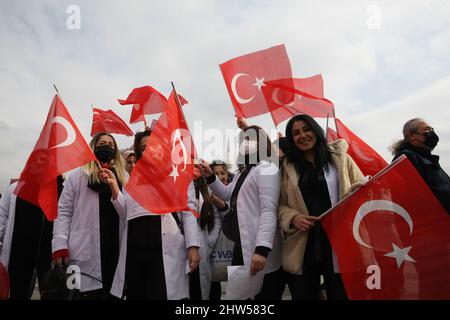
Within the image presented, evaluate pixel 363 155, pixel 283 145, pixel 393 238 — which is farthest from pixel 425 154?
pixel 283 145

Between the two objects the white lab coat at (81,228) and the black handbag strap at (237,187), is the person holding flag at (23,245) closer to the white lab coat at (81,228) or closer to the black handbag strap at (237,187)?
the white lab coat at (81,228)

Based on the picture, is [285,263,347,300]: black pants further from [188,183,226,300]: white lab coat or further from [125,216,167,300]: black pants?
[125,216,167,300]: black pants

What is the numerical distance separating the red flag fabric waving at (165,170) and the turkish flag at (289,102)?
1.69 m

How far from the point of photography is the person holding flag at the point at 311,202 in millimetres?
2822

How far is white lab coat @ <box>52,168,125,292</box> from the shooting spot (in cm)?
329

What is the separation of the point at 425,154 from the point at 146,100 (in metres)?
4.21

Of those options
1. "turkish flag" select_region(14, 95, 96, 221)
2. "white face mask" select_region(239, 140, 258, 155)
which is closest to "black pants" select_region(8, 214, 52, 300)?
"turkish flag" select_region(14, 95, 96, 221)

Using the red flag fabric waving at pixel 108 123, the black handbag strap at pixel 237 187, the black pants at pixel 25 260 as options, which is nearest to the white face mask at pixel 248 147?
the black handbag strap at pixel 237 187

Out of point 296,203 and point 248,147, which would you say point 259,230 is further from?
point 248,147

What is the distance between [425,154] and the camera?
3750 mm

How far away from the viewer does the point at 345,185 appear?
2863 millimetres

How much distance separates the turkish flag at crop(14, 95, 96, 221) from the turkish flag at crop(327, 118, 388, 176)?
3153mm

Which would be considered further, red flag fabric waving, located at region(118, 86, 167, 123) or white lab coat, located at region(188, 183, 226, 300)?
red flag fabric waving, located at region(118, 86, 167, 123)

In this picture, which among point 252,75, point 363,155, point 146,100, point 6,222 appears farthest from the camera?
point 146,100
